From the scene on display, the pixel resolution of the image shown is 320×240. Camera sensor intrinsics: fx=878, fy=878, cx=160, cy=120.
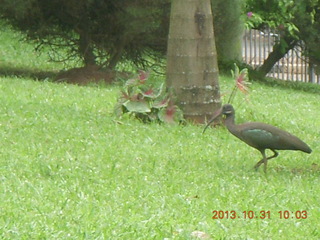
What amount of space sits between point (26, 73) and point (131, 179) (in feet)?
33.9

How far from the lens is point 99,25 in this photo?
16.9m

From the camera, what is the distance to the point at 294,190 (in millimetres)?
7590

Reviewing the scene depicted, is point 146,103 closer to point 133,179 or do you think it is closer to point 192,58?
point 192,58

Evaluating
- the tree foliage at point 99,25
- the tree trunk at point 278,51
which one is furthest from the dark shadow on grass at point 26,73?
the tree trunk at point 278,51

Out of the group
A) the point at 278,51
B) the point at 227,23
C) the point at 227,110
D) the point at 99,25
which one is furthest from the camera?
the point at 278,51

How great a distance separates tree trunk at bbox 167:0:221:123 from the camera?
11.4m

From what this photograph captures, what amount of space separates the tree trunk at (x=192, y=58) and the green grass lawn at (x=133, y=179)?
52 cm

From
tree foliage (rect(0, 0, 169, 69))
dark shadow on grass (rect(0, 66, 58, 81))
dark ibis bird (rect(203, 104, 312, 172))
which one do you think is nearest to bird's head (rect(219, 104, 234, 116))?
dark ibis bird (rect(203, 104, 312, 172))

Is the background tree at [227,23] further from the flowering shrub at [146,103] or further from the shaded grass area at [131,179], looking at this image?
the flowering shrub at [146,103]

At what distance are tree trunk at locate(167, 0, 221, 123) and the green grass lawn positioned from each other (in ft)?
1.71

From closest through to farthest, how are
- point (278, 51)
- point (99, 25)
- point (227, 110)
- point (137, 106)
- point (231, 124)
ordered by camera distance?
point (231, 124), point (227, 110), point (137, 106), point (99, 25), point (278, 51)

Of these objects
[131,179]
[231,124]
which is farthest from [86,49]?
[131,179]

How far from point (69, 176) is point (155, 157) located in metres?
1.45

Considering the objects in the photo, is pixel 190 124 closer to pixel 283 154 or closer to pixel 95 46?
pixel 283 154
